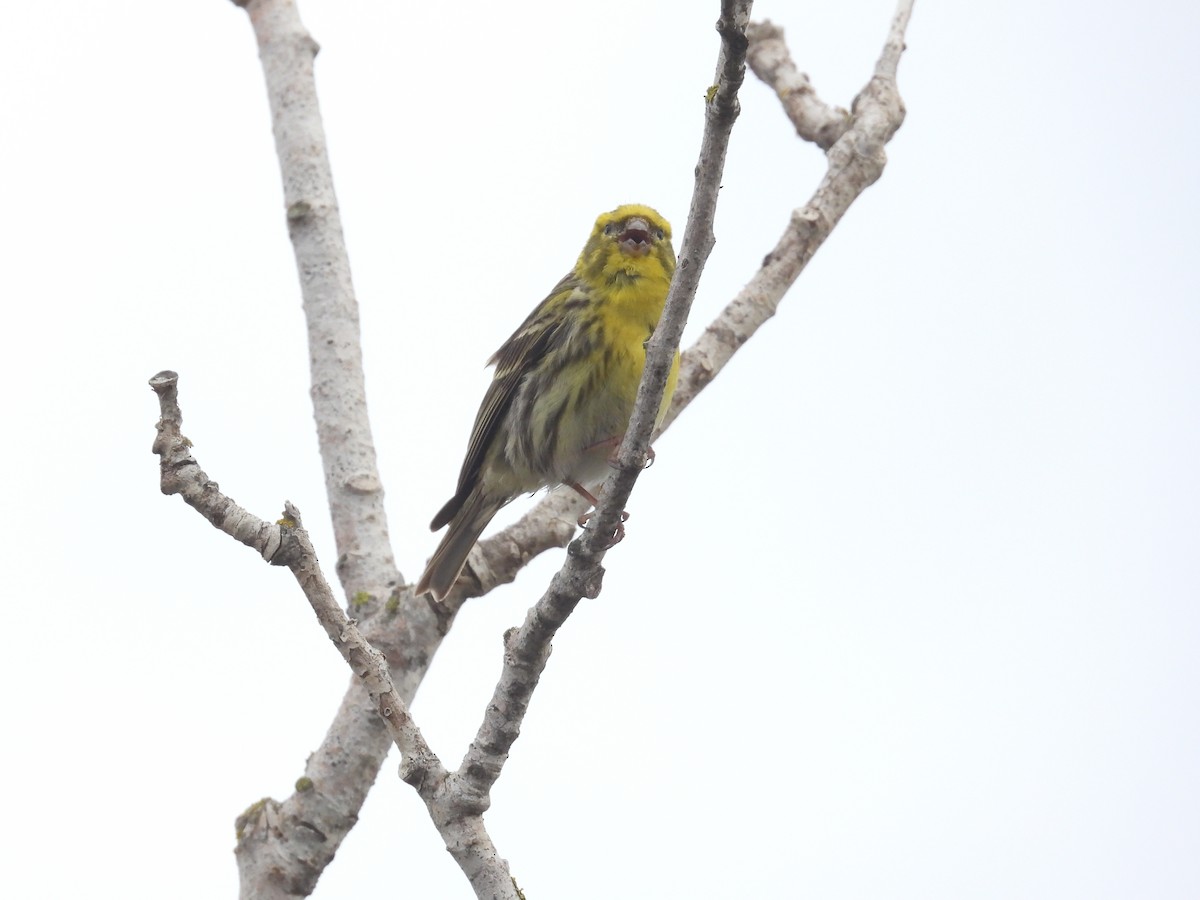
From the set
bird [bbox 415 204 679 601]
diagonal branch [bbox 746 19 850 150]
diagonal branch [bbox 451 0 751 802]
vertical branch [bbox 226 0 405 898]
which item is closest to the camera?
diagonal branch [bbox 451 0 751 802]

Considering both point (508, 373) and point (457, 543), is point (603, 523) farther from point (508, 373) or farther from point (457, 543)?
point (508, 373)

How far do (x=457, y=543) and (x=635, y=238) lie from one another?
60.3 inches

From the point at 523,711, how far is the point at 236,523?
3.08ft

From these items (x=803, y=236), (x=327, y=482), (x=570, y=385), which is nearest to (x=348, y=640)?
(x=327, y=482)

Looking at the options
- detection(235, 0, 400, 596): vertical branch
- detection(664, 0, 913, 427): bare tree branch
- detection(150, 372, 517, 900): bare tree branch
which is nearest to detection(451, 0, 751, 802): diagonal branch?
detection(150, 372, 517, 900): bare tree branch

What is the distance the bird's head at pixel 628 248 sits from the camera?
6.25 metres

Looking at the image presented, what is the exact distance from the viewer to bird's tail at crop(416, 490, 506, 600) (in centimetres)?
563

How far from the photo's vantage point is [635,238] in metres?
6.37

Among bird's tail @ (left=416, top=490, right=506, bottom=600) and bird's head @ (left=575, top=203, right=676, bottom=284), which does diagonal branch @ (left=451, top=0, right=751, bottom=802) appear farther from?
bird's head @ (left=575, top=203, right=676, bottom=284)

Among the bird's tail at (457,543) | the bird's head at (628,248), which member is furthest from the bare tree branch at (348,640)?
the bird's head at (628,248)

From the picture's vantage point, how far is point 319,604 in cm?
370

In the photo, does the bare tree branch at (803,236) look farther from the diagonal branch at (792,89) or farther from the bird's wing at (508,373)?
the bird's wing at (508,373)

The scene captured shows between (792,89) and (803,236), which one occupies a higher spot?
(792,89)

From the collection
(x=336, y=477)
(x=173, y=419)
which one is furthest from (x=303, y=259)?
(x=173, y=419)
